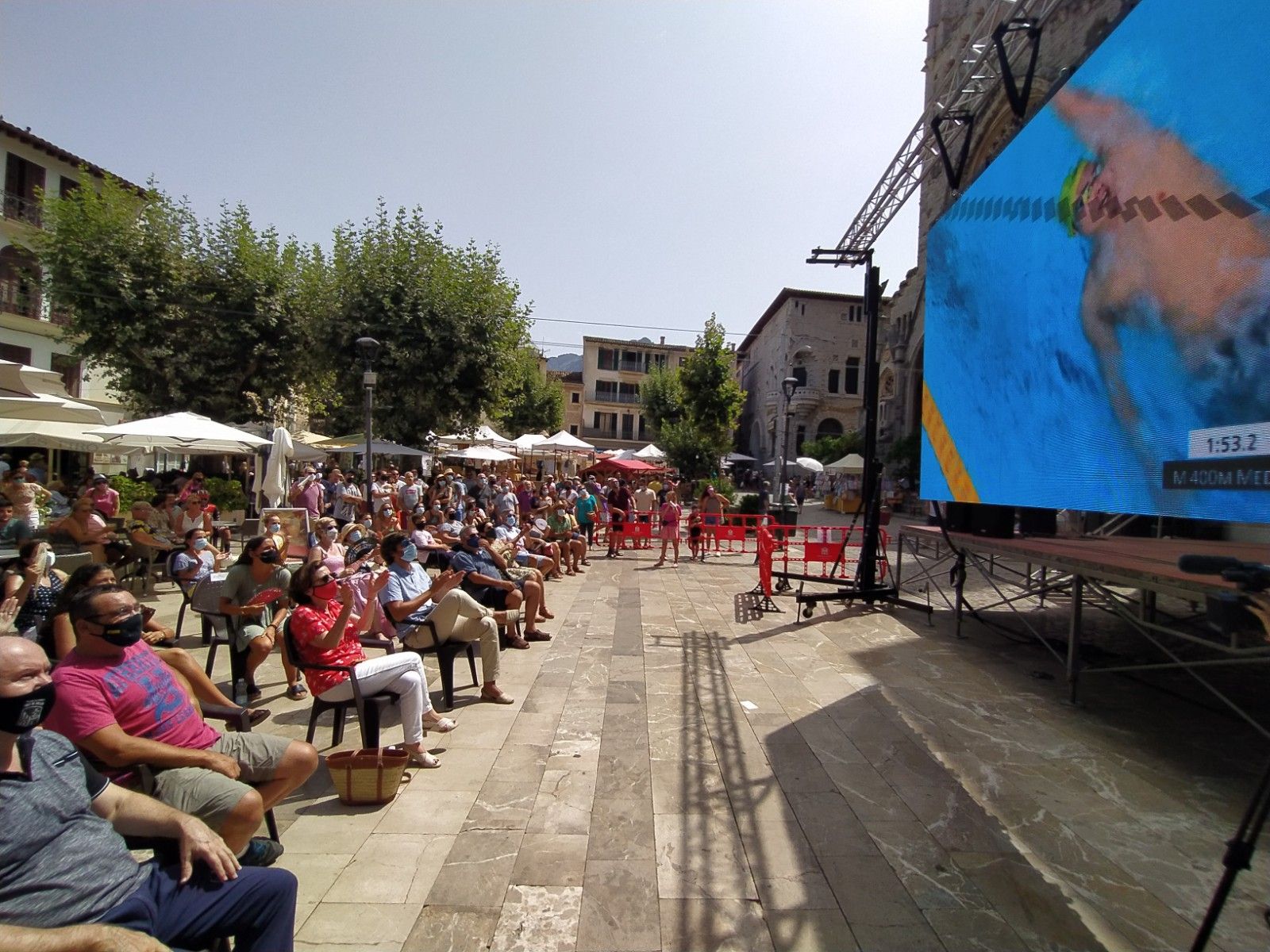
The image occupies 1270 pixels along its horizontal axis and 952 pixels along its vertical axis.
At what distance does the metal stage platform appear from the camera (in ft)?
14.0

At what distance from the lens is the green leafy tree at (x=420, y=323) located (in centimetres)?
1777

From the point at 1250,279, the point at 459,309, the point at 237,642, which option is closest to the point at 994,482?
the point at 1250,279

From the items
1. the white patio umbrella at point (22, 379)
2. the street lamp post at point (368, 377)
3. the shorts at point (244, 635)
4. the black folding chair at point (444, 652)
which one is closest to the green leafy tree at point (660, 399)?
the street lamp post at point (368, 377)

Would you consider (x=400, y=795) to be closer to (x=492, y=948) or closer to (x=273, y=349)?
(x=492, y=948)

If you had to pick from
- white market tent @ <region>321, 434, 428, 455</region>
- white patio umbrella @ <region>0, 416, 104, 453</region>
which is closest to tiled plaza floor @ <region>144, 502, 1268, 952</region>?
white patio umbrella @ <region>0, 416, 104, 453</region>

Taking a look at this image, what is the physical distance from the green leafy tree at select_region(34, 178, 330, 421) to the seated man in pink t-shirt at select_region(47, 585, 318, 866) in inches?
693

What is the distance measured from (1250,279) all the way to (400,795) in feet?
17.7

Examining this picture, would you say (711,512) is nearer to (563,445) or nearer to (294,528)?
(563,445)

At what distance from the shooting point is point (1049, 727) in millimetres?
5113

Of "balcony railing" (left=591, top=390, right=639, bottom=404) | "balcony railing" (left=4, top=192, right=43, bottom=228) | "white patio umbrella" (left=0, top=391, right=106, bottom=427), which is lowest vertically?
"white patio umbrella" (left=0, top=391, right=106, bottom=427)

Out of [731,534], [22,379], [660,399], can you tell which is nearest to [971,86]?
[731,534]

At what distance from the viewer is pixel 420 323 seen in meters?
17.9

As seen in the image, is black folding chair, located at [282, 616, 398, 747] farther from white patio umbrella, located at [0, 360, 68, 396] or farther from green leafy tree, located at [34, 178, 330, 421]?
green leafy tree, located at [34, 178, 330, 421]

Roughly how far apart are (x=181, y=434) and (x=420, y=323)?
8291 millimetres
